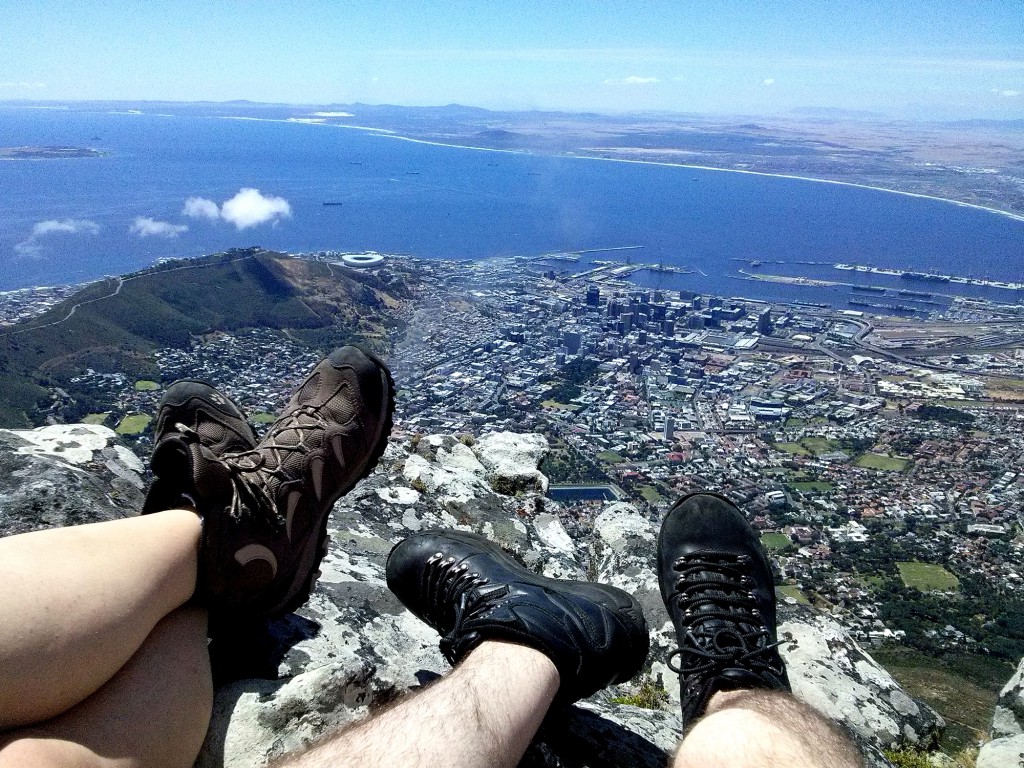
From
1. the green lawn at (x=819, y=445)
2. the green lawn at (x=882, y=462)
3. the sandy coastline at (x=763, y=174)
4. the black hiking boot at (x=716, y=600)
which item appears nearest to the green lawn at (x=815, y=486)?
the green lawn at (x=882, y=462)

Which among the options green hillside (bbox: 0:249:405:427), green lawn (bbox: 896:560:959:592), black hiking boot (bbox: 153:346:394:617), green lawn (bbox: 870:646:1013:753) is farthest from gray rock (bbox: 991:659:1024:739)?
green hillside (bbox: 0:249:405:427)

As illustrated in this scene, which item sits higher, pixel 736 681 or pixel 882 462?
pixel 736 681

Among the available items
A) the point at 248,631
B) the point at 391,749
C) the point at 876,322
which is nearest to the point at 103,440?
the point at 248,631

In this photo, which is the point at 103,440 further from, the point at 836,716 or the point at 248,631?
the point at 836,716

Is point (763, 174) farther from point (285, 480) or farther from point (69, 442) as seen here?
point (285, 480)

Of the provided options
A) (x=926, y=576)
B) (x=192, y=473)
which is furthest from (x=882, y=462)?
(x=192, y=473)

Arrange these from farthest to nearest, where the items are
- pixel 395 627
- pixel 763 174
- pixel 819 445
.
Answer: pixel 763 174 < pixel 819 445 < pixel 395 627

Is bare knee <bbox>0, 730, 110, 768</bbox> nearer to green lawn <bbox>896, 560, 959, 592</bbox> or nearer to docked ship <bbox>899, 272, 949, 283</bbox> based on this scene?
green lawn <bbox>896, 560, 959, 592</bbox>
